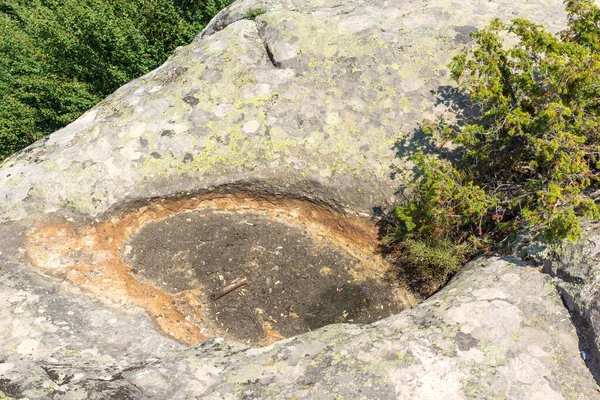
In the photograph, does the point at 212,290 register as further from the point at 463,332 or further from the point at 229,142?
the point at 463,332

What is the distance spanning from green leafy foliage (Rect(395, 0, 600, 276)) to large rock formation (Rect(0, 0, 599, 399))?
1.94 feet

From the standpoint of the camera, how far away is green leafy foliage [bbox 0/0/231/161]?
10008mm

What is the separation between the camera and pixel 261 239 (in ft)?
21.0

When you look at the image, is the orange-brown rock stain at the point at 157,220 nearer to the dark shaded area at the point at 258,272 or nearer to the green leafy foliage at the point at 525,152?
the dark shaded area at the point at 258,272

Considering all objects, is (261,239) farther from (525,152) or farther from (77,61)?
(77,61)

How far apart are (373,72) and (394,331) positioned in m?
3.82

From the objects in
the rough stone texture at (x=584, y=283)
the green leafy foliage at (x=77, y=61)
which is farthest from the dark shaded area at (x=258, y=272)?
the green leafy foliage at (x=77, y=61)

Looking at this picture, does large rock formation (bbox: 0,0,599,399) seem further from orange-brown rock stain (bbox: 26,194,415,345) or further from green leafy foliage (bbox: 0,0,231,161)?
green leafy foliage (bbox: 0,0,231,161)

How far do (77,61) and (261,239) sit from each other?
662 centimetres

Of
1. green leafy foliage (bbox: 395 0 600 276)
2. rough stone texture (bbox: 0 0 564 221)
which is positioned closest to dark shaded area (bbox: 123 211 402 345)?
rough stone texture (bbox: 0 0 564 221)

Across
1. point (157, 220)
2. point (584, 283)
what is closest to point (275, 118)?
point (157, 220)

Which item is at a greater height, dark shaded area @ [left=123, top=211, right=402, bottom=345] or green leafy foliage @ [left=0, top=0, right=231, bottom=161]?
green leafy foliage @ [left=0, top=0, right=231, bottom=161]

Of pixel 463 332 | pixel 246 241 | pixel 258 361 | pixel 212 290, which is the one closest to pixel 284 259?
pixel 246 241

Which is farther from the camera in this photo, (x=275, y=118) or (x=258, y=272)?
(x=275, y=118)
